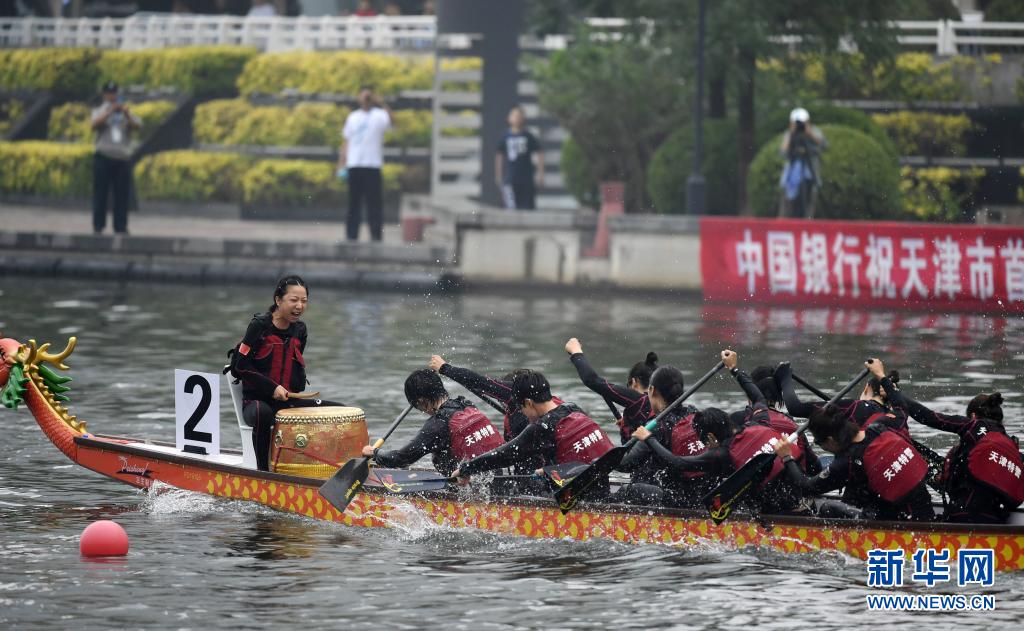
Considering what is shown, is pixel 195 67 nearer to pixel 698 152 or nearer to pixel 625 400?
pixel 698 152

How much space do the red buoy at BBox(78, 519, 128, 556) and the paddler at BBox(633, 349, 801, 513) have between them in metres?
3.48

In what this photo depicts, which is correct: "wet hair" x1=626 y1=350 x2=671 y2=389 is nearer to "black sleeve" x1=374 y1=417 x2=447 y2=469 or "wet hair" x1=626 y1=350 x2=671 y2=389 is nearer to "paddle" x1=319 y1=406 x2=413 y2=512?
"black sleeve" x1=374 y1=417 x2=447 y2=469

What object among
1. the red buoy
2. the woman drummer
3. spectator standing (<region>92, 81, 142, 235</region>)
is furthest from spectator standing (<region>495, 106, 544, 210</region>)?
the red buoy

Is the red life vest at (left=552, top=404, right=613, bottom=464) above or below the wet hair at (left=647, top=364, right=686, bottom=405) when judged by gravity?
below

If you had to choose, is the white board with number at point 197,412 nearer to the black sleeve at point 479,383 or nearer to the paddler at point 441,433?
the paddler at point 441,433

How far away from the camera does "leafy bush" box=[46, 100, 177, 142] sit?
3638cm

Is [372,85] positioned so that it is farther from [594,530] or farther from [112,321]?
[594,530]

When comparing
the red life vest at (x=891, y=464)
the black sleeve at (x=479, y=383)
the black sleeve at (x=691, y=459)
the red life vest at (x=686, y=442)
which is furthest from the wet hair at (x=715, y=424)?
the black sleeve at (x=479, y=383)

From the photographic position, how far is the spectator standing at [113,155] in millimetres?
28391

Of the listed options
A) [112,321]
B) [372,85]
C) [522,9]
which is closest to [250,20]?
[372,85]

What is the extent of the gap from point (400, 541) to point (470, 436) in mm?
893

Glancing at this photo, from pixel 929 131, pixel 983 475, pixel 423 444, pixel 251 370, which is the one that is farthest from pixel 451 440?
pixel 929 131

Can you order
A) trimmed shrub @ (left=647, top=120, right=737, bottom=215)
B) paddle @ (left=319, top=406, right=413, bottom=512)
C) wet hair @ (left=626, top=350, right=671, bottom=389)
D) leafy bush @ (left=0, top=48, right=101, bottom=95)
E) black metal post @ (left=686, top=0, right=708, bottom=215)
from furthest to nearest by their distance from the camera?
1. leafy bush @ (left=0, top=48, right=101, bottom=95)
2. trimmed shrub @ (left=647, top=120, right=737, bottom=215)
3. black metal post @ (left=686, top=0, right=708, bottom=215)
4. wet hair @ (left=626, top=350, right=671, bottom=389)
5. paddle @ (left=319, top=406, right=413, bottom=512)

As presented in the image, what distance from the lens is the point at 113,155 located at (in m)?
28.5
